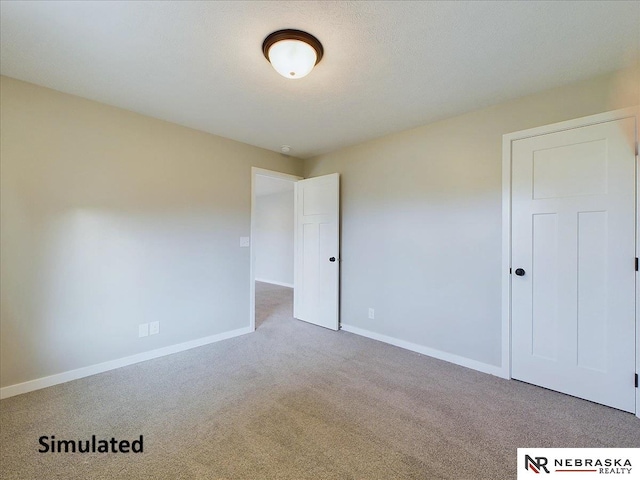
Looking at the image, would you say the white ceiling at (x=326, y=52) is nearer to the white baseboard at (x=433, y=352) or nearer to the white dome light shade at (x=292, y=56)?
the white dome light shade at (x=292, y=56)

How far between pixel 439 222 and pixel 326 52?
1921 millimetres

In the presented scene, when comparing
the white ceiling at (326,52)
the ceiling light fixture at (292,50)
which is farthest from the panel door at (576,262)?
the ceiling light fixture at (292,50)

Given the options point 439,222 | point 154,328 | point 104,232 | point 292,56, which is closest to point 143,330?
point 154,328

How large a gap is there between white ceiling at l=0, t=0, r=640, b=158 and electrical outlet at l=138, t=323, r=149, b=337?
2.11 metres

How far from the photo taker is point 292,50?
1712 millimetres

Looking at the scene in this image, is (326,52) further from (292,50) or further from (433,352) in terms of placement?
(433,352)

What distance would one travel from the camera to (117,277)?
104 inches

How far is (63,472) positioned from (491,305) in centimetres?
318

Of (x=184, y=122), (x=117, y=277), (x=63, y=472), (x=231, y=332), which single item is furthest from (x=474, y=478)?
(x=184, y=122)

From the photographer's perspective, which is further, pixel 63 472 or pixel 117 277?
pixel 117 277

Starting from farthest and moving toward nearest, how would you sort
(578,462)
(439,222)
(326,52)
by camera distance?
(439,222) → (326,52) → (578,462)

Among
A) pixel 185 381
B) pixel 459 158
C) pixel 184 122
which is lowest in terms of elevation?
pixel 185 381

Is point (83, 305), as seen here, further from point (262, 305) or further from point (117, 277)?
point (262, 305)

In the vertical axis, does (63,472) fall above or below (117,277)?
below
